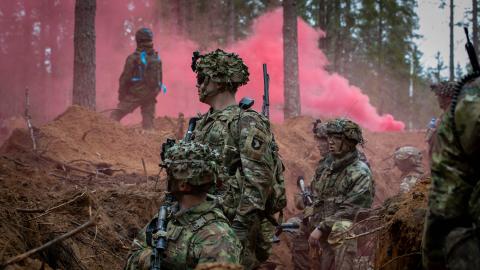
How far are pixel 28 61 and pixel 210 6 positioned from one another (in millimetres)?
15971

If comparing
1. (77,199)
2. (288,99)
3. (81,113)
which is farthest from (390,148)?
(77,199)

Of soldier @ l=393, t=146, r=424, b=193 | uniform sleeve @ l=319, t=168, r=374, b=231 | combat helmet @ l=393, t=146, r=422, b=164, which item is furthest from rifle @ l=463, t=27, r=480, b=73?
combat helmet @ l=393, t=146, r=422, b=164

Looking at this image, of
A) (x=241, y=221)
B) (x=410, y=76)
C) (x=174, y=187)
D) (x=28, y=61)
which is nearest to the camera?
(x=174, y=187)

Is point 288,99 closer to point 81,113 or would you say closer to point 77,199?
point 81,113

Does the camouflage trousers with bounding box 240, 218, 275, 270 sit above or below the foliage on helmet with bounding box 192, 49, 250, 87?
below

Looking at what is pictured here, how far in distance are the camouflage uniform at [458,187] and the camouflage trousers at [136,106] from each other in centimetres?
1180

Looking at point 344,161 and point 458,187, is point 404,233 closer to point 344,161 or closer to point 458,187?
point 458,187

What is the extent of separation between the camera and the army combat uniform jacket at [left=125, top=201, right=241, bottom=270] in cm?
332

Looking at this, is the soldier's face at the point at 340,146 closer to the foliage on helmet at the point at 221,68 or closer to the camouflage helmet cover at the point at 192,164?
the foliage on helmet at the point at 221,68

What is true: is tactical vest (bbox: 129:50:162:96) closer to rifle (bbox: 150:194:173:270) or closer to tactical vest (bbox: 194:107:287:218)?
tactical vest (bbox: 194:107:287:218)

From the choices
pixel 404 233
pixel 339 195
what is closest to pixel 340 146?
pixel 339 195

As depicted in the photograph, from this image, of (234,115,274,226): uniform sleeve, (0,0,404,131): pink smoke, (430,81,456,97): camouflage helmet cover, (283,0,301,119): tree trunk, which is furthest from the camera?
(0,0,404,131): pink smoke

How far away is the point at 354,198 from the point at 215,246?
3.97 metres

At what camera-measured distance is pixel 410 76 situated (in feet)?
152
